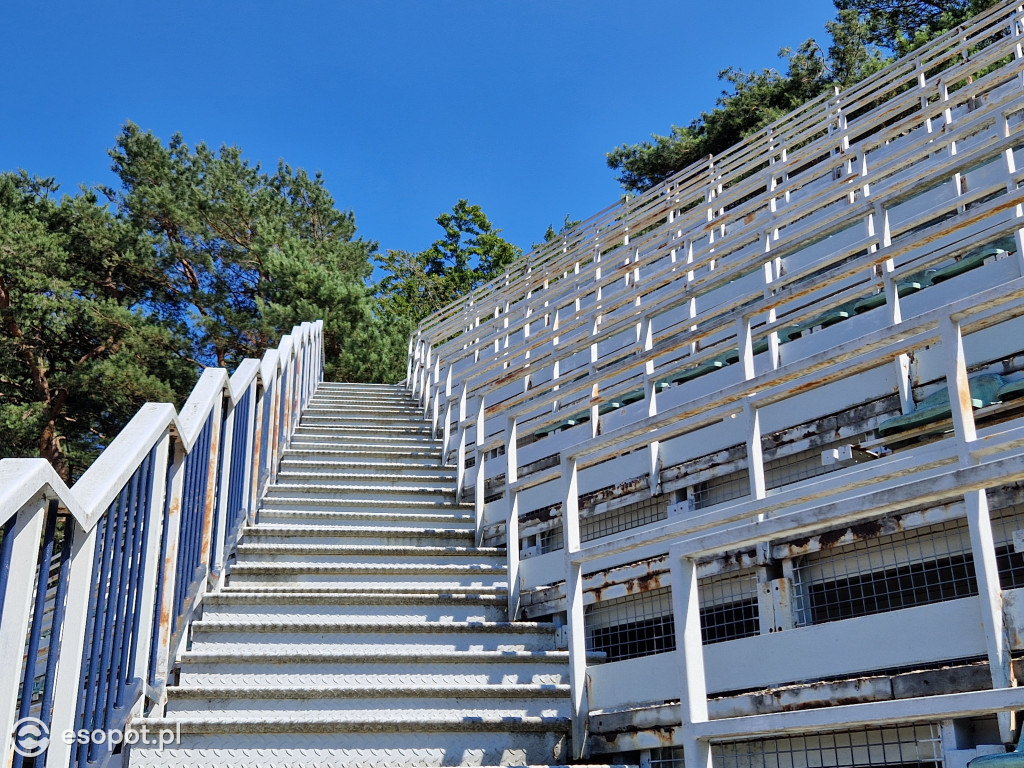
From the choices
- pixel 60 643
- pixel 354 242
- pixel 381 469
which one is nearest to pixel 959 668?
pixel 60 643

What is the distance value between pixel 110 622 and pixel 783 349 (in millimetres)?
3597

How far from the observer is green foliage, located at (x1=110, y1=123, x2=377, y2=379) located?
16.3m

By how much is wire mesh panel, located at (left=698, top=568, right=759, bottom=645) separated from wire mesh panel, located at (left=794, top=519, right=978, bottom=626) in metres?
0.21

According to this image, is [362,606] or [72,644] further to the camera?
[362,606]

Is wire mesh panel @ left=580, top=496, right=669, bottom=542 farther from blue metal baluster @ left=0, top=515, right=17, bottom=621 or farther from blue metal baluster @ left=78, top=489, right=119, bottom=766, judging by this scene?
blue metal baluster @ left=0, top=515, right=17, bottom=621

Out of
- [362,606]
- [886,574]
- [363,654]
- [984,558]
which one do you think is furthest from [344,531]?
[984,558]

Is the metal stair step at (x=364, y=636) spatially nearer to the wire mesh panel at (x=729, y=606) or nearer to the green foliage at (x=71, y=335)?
the wire mesh panel at (x=729, y=606)

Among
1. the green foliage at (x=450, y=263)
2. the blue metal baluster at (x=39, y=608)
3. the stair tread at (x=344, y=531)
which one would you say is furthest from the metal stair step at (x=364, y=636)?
the green foliage at (x=450, y=263)

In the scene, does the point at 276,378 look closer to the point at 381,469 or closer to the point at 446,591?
the point at 381,469

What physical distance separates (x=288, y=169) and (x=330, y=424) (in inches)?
712

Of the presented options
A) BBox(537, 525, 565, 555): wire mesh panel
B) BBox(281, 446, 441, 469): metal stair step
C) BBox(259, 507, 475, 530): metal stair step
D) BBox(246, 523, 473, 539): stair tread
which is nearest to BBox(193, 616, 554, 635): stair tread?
BBox(537, 525, 565, 555): wire mesh panel

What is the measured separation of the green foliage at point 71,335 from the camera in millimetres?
15484

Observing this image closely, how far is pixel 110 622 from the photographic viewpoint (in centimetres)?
258

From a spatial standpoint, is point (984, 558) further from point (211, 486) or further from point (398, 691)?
point (211, 486)
